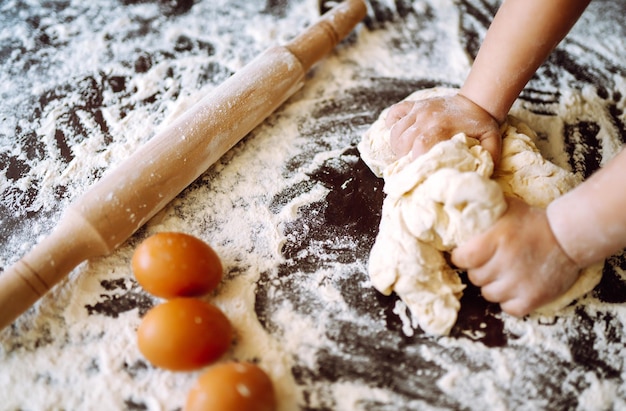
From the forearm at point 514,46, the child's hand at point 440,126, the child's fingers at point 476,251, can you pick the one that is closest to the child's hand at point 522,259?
the child's fingers at point 476,251

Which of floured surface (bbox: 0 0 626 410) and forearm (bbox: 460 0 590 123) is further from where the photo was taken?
forearm (bbox: 460 0 590 123)

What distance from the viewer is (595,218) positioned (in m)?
0.97

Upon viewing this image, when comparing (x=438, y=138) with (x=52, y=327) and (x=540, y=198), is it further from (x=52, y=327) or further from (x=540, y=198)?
(x=52, y=327)

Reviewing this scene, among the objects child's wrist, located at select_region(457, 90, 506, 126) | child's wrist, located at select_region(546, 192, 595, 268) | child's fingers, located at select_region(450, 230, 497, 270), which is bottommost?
child's fingers, located at select_region(450, 230, 497, 270)

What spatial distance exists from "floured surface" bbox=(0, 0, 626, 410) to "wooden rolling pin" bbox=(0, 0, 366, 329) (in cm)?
6

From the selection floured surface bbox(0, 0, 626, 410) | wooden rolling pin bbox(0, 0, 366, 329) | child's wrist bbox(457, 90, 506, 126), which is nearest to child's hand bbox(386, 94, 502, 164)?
child's wrist bbox(457, 90, 506, 126)

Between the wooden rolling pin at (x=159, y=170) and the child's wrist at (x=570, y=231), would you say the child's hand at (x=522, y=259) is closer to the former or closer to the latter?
the child's wrist at (x=570, y=231)

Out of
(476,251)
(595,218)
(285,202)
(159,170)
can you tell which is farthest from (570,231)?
(159,170)

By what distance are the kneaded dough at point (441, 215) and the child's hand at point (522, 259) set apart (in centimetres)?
3

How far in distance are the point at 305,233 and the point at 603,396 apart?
0.67 m

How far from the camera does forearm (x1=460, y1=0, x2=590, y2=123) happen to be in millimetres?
1130

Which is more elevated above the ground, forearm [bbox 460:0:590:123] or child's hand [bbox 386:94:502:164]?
forearm [bbox 460:0:590:123]

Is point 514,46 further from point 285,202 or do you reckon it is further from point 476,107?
point 285,202

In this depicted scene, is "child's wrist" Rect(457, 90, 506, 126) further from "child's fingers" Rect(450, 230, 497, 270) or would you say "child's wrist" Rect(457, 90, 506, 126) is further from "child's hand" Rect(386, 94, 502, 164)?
"child's fingers" Rect(450, 230, 497, 270)
